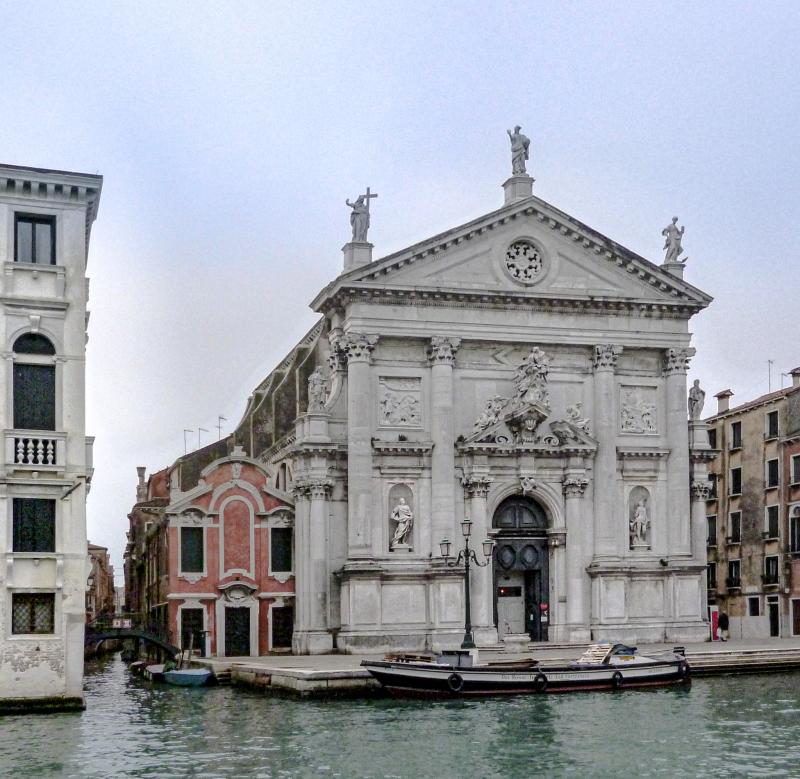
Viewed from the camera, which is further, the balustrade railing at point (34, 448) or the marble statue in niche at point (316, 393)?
the marble statue in niche at point (316, 393)

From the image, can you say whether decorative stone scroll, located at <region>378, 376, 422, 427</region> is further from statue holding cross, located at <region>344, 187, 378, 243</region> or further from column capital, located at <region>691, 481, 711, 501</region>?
column capital, located at <region>691, 481, 711, 501</region>

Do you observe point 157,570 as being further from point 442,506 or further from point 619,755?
point 619,755

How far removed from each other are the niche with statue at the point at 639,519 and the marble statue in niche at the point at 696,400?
3.02 m

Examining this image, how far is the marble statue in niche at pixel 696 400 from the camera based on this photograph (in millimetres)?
44562

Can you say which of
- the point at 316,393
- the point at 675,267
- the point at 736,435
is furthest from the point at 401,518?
the point at 736,435

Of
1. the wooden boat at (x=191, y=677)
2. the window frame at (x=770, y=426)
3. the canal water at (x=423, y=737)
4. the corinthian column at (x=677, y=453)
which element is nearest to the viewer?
the canal water at (x=423, y=737)

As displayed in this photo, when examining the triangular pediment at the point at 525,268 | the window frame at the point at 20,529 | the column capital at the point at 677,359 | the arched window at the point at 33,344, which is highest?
the triangular pediment at the point at 525,268

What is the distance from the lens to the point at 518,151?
43.8 m

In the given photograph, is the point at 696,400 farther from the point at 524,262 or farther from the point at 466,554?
the point at 466,554

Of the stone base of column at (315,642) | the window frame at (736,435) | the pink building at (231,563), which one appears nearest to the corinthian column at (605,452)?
the stone base of column at (315,642)

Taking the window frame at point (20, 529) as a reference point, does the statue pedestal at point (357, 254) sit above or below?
above

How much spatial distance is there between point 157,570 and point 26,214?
23.1 meters

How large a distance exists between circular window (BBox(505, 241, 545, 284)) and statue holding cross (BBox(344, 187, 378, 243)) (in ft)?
13.9

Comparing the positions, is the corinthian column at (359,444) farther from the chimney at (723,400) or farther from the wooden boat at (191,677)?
the chimney at (723,400)
